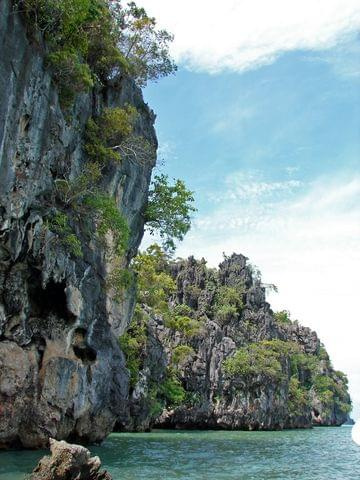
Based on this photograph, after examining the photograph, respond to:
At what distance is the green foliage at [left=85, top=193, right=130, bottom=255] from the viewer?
17.8 meters

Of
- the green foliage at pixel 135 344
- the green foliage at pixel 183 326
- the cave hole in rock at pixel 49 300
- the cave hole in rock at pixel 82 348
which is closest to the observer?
the cave hole in rock at pixel 49 300

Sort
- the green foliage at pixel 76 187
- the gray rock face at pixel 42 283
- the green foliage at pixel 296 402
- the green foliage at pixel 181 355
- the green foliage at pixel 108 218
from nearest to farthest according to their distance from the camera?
the gray rock face at pixel 42 283 → the green foliage at pixel 76 187 → the green foliage at pixel 108 218 → the green foliage at pixel 181 355 → the green foliage at pixel 296 402

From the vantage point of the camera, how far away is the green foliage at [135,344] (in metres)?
32.0

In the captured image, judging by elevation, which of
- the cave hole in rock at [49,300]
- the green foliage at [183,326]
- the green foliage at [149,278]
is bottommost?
the cave hole in rock at [49,300]

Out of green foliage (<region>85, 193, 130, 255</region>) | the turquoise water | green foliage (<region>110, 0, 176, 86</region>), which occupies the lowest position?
the turquoise water

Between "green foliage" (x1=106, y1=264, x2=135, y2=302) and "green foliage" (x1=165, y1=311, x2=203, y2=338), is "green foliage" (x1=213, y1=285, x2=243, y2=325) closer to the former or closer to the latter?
"green foliage" (x1=165, y1=311, x2=203, y2=338)

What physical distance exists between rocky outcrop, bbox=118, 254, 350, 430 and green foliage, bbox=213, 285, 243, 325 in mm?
104

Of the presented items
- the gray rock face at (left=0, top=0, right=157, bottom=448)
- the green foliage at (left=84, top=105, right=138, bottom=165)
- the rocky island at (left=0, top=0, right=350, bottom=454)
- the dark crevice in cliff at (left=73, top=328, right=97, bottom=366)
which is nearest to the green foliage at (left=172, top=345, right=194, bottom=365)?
the rocky island at (left=0, top=0, right=350, bottom=454)

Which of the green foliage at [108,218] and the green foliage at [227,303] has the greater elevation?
the green foliage at [227,303]

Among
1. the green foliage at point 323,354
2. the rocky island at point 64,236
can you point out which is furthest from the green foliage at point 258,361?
the green foliage at point 323,354

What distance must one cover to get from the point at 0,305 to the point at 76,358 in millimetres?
3778

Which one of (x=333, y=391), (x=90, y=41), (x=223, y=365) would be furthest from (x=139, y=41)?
(x=333, y=391)

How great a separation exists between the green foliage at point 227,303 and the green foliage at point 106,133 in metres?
35.6

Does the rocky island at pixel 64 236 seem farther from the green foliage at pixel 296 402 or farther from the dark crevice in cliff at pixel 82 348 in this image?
the green foliage at pixel 296 402
